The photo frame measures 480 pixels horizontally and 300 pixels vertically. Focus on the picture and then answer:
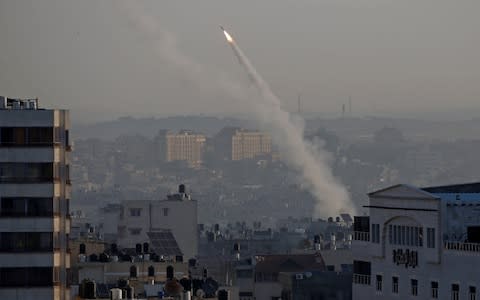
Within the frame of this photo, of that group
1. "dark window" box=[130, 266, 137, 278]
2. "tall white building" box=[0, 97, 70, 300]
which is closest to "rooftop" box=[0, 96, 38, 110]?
"tall white building" box=[0, 97, 70, 300]

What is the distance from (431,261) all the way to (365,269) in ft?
31.7

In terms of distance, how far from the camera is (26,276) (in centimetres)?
9000

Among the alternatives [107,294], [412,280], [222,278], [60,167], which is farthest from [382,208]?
[222,278]

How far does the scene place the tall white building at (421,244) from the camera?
110 metres

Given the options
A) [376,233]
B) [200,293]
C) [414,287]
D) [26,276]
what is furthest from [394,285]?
[26,276]

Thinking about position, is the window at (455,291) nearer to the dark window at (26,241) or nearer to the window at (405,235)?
the window at (405,235)

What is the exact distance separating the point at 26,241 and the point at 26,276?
127 cm

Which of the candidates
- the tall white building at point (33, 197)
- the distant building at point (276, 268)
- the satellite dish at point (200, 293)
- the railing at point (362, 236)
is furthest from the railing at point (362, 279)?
the distant building at point (276, 268)

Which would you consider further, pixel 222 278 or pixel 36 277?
pixel 222 278

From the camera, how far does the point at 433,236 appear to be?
112688 millimetres

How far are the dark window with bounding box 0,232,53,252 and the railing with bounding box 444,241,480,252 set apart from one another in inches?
945

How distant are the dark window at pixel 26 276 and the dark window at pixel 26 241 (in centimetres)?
71

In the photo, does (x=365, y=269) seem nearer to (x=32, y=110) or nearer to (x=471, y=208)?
(x=471, y=208)

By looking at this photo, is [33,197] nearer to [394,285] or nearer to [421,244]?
[421,244]
